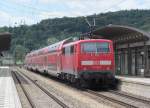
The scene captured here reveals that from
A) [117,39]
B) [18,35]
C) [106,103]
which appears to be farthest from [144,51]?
[18,35]

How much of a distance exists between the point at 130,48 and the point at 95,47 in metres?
13.1

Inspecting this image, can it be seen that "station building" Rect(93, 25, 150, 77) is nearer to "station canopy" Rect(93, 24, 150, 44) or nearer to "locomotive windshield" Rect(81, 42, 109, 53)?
"station canopy" Rect(93, 24, 150, 44)

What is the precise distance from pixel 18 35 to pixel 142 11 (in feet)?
238

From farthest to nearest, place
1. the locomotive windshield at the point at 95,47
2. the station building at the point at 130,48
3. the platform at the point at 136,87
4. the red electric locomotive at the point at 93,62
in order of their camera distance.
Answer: the station building at the point at 130,48
the locomotive windshield at the point at 95,47
the red electric locomotive at the point at 93,62
the platform at the point at 136,87

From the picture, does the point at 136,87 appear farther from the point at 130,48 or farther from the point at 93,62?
the point at 130,48

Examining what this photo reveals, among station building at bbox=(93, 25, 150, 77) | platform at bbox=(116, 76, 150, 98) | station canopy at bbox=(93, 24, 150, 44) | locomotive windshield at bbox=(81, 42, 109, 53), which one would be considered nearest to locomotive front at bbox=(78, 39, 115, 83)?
locomotive windshield at bbox=(81, 42, 109, 53)

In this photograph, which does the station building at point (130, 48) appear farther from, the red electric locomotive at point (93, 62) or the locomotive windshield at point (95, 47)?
the red electric locomotive at point (93, 62)

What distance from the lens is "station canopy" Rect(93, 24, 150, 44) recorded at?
34.6 m

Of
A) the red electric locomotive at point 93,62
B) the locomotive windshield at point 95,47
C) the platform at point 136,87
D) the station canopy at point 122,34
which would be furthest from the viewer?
the station canopy at point 122,34

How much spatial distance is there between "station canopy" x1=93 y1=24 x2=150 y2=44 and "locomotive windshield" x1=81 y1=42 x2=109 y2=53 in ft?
21.5

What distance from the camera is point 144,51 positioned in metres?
35.0

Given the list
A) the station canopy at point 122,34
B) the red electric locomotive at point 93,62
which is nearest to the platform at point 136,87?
the red electric locomotive at point 93,62

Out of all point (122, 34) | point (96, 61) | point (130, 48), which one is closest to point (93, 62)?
point (96, 61)

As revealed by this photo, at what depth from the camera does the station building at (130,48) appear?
35.1m
